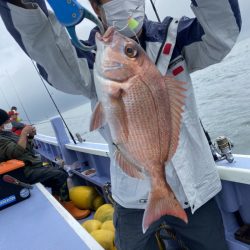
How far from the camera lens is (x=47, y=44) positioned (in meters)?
1.64

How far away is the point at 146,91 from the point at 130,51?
0.17 meters

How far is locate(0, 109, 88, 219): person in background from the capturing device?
5.12 m

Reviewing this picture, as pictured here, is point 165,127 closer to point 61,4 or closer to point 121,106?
point 121,106

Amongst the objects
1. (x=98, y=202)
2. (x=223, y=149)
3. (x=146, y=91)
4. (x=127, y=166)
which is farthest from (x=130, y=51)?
(x=98, y=202)

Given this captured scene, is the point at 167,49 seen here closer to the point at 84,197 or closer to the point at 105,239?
the point at 105,239

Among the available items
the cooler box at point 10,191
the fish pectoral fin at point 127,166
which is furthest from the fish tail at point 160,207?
the cooler box at point 10,191

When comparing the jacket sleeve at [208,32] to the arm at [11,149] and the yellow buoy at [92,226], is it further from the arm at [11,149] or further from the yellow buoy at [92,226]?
the arm at [11,149]

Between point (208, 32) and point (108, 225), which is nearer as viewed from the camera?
point (208, 32)

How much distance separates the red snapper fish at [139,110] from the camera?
132cm

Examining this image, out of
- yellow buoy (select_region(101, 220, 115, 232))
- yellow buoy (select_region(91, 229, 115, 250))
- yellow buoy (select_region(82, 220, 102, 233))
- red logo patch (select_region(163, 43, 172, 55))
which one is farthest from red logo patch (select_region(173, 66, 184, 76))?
yellow buoy (select_region(82, 220, 102, 233))

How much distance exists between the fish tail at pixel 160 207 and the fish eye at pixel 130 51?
571 mm

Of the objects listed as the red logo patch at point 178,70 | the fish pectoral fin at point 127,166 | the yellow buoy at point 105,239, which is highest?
the red logo patch at point 178,70

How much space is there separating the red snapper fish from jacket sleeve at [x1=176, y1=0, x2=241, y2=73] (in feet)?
1.76

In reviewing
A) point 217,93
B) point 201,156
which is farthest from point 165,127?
point 217,93
